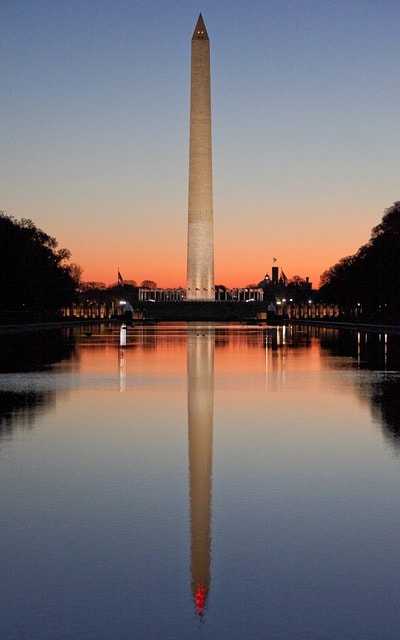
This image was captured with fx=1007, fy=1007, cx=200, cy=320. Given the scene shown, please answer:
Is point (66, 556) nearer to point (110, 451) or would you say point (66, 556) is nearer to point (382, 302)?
point (110, 451)

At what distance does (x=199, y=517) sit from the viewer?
8648mm

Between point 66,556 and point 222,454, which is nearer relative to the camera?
point 66,556

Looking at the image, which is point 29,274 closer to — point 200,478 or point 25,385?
point 25,385

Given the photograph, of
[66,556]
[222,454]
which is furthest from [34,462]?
[66,556]

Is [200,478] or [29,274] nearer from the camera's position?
[200,478]

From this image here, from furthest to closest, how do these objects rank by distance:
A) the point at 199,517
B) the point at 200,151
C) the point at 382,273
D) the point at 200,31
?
1. the point at 200,151
2. the point at 200,31
3. the point at 382,273
4. the point at 199,517

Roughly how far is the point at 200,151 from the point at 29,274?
24380 millimetres

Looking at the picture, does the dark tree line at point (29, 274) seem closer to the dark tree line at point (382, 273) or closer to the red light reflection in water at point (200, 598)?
the dark tree line at point (382, 273)

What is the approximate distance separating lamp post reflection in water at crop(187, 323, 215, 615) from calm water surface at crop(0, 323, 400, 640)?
27 millimetres

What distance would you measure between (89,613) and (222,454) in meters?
6.31

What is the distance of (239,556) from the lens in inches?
289

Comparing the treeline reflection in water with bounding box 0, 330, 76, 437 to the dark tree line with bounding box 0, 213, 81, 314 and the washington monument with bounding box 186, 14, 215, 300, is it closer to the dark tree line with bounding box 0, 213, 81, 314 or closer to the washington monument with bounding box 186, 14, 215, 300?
the dark tree line with bounding box 0, 213, 81, 314

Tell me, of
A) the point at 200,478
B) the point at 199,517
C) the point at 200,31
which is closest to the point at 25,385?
the point at 200,478

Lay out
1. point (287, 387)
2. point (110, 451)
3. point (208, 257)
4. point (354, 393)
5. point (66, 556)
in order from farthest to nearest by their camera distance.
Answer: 1. point (208, 257)
2. point (287, 387)
3. point (354, 393)
4. point (110, 451)
5. point (66, 556)
